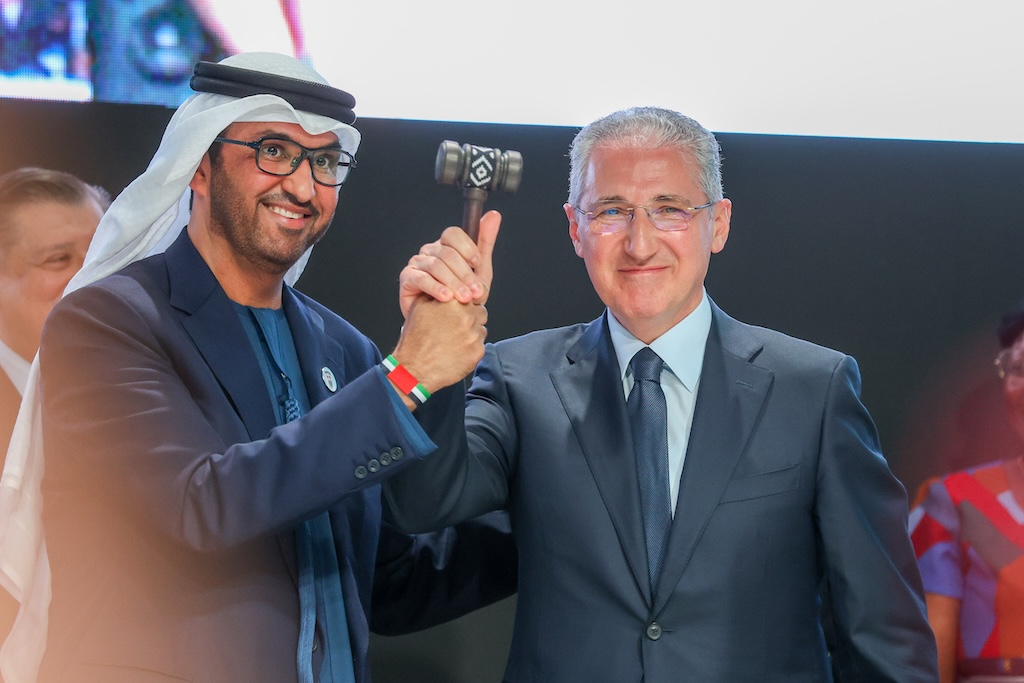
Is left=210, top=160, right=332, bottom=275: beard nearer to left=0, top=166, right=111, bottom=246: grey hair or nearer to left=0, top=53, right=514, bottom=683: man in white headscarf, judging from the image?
left=0, top=53, right=514, bottom=683: man in white headscarf

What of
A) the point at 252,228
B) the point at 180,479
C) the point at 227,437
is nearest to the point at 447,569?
the point at 227,437

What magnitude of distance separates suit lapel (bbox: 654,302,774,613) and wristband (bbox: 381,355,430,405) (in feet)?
1.59

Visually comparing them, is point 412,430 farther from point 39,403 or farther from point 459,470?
point 39,403

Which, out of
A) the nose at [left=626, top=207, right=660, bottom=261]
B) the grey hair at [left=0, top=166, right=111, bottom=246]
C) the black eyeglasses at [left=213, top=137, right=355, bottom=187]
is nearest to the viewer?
the nose at [left=626, top=207, right=660, bottom=261]

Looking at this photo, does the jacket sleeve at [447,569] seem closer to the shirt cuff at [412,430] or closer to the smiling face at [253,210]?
the shirt cuff at [412,430]

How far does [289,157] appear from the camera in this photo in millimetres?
2258

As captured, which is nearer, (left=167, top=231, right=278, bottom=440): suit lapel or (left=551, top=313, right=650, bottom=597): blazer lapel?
(left=551, top=313, right=650, bottom=597): blazer lapel

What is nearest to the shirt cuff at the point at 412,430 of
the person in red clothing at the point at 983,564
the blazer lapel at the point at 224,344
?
the blazer lapel at the point at 224,344

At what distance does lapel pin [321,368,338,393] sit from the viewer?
2.27m

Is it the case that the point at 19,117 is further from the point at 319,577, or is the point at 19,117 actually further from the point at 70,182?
the point at 319,577

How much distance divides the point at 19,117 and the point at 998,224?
109 inches

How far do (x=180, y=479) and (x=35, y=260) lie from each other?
1.44 m

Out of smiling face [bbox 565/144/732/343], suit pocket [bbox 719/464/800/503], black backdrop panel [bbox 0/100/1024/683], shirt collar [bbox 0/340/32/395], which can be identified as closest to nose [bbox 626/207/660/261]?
smiling face [bbox 565/144/732/343]

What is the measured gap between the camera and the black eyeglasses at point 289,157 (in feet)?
7.31
